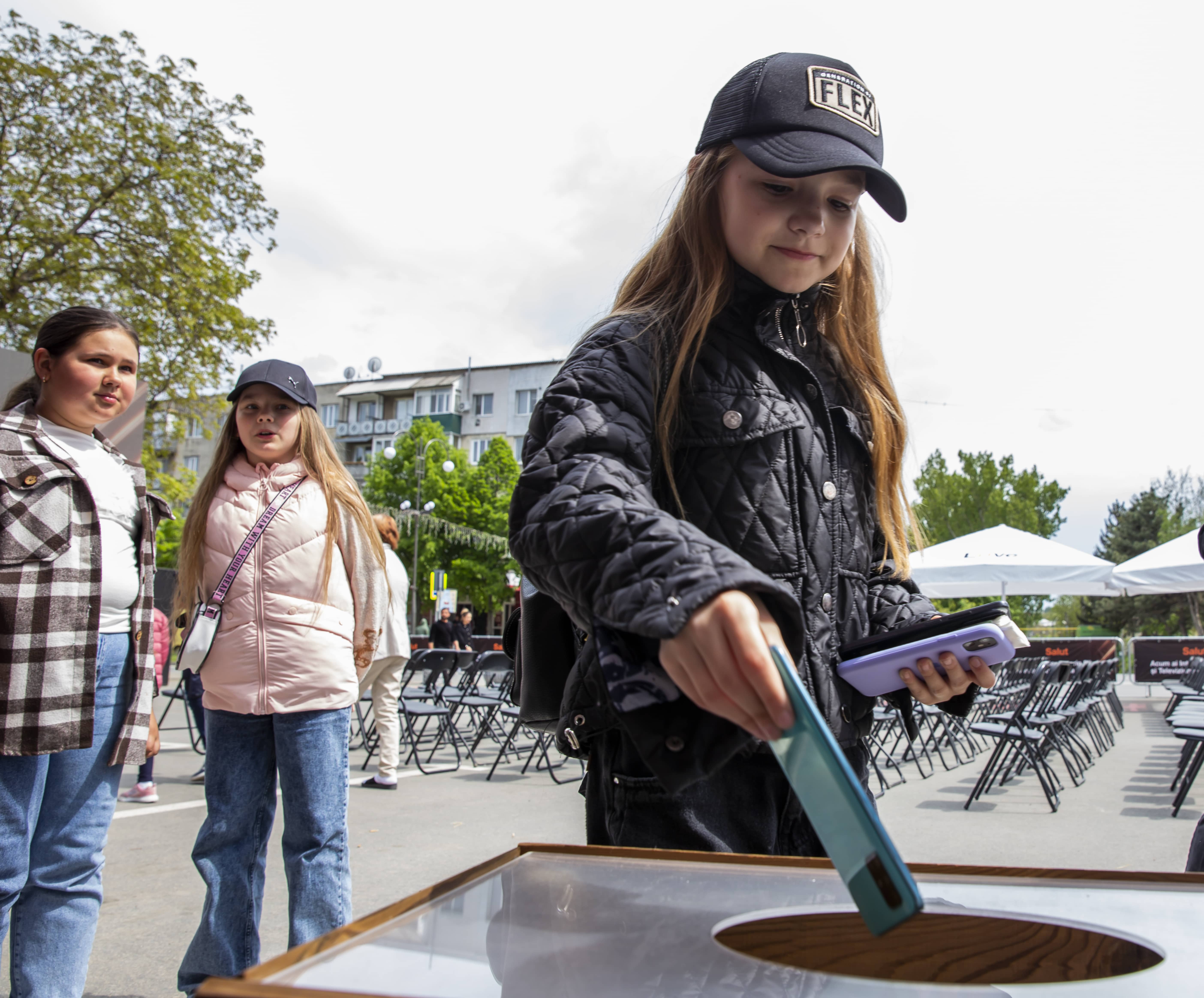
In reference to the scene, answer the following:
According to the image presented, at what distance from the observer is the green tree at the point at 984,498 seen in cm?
3944

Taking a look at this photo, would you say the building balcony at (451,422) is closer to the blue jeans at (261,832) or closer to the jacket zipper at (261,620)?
the jacket zipper at (261,620)

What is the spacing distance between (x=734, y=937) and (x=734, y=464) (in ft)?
2.31

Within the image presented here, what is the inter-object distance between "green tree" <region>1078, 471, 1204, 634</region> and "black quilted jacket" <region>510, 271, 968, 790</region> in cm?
4561

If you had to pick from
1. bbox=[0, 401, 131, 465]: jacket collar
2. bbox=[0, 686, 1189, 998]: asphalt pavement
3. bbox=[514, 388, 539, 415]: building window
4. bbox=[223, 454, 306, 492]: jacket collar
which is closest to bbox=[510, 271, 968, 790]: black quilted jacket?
bbox=[0, 401, 131, 465]: jacket collar

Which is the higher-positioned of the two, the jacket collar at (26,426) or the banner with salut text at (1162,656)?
the jacket collar at (26,426)

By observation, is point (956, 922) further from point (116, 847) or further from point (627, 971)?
point (116, 847)

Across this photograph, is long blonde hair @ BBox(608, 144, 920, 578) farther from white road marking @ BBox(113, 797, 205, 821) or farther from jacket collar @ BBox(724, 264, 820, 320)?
white road marking @ BBox(113, 797, 205, 821)

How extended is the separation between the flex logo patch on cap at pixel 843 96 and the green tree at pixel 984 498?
40.2 metres

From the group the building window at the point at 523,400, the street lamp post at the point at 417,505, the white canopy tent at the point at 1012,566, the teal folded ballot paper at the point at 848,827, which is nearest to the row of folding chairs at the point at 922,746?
the white canopy tent at the point at 1012,566

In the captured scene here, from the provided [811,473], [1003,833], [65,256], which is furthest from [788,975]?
[65,256]

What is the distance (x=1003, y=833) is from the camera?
19.6ft

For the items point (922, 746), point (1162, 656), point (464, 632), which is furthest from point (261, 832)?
point (1162, 656)

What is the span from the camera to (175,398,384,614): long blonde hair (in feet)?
9.87

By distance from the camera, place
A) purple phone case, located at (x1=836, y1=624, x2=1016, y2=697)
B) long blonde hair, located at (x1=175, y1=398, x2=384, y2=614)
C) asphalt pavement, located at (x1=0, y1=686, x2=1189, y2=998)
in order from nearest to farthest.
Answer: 1. purple phone case, located at (x1=836, y1=624, x2=1016, y2=697)
2. long blonde hair, located at (x1=175, y1=398, x2=384, y2=614)
3. asphalt pavement, located at (x1=0, y1=686, x2=1189, y2=998)
